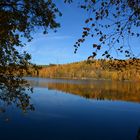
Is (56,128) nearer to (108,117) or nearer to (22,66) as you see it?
(108,117)

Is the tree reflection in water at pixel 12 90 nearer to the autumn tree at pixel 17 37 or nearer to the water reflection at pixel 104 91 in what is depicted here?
the autumn tree at pixel 17 37

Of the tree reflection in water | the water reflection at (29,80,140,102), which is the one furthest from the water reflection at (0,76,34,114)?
the water reflection at (29,80,140,102)

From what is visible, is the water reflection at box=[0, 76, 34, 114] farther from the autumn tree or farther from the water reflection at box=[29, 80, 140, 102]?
the water reflection at box=[29, 80, 140, 102]

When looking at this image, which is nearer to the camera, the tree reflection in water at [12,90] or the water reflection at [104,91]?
the tree reflection in water at [12,90]

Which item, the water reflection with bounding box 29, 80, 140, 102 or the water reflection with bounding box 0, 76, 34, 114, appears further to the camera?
the water reflection with bounding box 29, 80, 140, 102

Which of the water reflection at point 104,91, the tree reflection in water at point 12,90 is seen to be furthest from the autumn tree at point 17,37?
the water reflection at point 104,91

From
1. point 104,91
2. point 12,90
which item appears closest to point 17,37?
point 12,90

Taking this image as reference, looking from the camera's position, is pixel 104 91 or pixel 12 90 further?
pixel 104 91

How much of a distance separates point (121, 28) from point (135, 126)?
27348mm

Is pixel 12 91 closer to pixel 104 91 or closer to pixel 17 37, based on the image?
pixel 17 37

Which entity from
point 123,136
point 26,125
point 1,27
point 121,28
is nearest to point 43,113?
point 26,125

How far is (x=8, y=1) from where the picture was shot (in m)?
13.6

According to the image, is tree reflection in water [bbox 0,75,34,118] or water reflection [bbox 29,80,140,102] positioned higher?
tree reflection in water [bbox 0,75,34,118]

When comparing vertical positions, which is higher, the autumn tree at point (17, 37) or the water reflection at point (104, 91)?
the autumn tree at point (17, 37)
